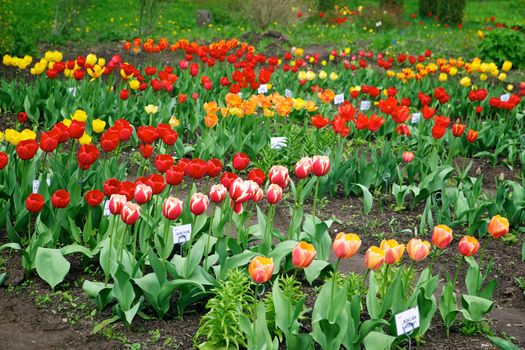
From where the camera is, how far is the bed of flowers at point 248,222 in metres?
2.85

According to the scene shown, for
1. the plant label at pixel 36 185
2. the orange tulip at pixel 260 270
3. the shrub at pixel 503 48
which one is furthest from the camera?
the shrub at pixel 503 48

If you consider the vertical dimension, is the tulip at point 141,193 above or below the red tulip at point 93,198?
above

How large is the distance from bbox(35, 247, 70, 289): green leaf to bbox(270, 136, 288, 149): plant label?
226cm

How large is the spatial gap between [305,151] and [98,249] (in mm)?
2447

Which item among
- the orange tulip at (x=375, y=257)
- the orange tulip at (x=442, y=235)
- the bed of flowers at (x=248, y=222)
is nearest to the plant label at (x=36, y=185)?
the bed of flowers at (x=248, y=222)

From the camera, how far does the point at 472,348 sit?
9.96ft

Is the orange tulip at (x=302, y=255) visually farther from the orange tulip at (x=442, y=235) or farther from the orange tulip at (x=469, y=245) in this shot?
the orange tulip at (x=469, y=245)

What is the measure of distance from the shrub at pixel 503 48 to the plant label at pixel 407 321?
340 inches

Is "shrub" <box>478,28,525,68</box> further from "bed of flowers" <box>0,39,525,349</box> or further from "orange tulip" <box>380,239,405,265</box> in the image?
"orange tulip" <box>380,239,405,265</box>

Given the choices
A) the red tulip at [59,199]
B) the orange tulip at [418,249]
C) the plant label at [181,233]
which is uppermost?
the orange tulip at [418,249]

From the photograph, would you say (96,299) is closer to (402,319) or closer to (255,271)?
(255,271)

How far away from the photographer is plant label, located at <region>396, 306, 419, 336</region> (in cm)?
276

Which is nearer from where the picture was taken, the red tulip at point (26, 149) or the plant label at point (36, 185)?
the red tulip at point (26, 149)

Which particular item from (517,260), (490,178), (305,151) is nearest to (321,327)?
(517,260)
